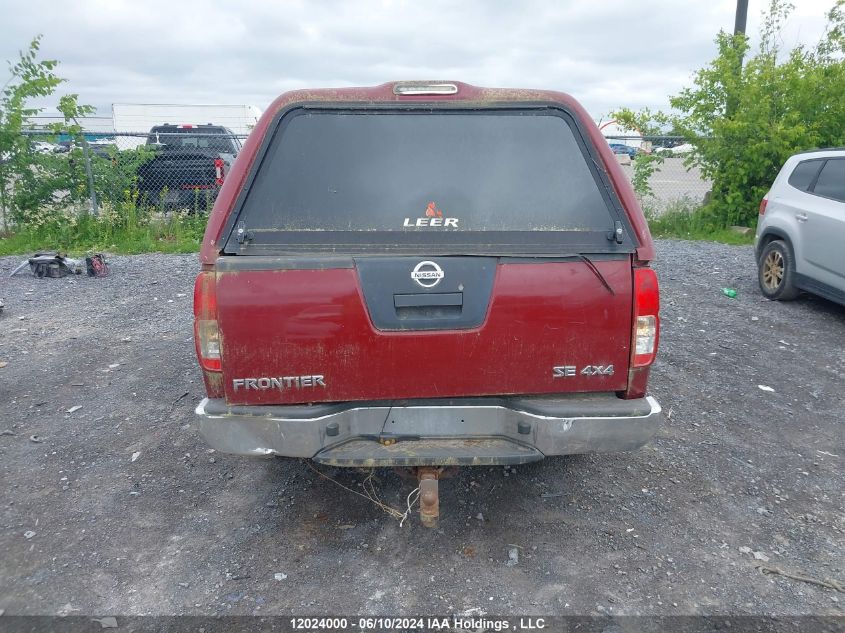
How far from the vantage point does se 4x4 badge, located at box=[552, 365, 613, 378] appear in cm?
295

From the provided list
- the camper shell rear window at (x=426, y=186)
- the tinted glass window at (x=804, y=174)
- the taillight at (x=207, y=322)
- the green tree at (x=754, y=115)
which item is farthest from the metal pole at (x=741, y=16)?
the taillight at (x=207, y=322)

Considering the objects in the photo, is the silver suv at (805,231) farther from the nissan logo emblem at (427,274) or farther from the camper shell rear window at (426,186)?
the nissan logo emblem at (427,274)

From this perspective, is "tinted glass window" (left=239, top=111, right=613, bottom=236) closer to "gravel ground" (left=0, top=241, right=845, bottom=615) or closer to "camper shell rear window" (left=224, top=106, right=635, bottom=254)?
"camper shell rear window" (left=224, top=106, right=635, bottom=254)

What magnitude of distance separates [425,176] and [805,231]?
603 centimetres

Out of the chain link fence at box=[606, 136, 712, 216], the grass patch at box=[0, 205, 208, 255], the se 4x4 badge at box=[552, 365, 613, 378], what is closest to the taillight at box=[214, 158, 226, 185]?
the grass patch at box=[0, 205, 208, 255]

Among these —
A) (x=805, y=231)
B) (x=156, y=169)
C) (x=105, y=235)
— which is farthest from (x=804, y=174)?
(x=105, y=235)

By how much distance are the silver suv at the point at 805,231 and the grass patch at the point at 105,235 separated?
8671 millimetres

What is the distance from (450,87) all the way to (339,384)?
154cm

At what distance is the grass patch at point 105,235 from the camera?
10.7 m

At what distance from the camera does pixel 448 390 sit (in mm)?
2959

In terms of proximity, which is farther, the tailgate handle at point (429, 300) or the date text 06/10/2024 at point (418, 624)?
the tailgate handle at point (429, 300)

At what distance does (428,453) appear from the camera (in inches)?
114

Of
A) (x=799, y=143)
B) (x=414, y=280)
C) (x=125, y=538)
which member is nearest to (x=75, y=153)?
(x=125, y=538)

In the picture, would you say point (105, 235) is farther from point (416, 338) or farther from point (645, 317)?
point (645, 317)
